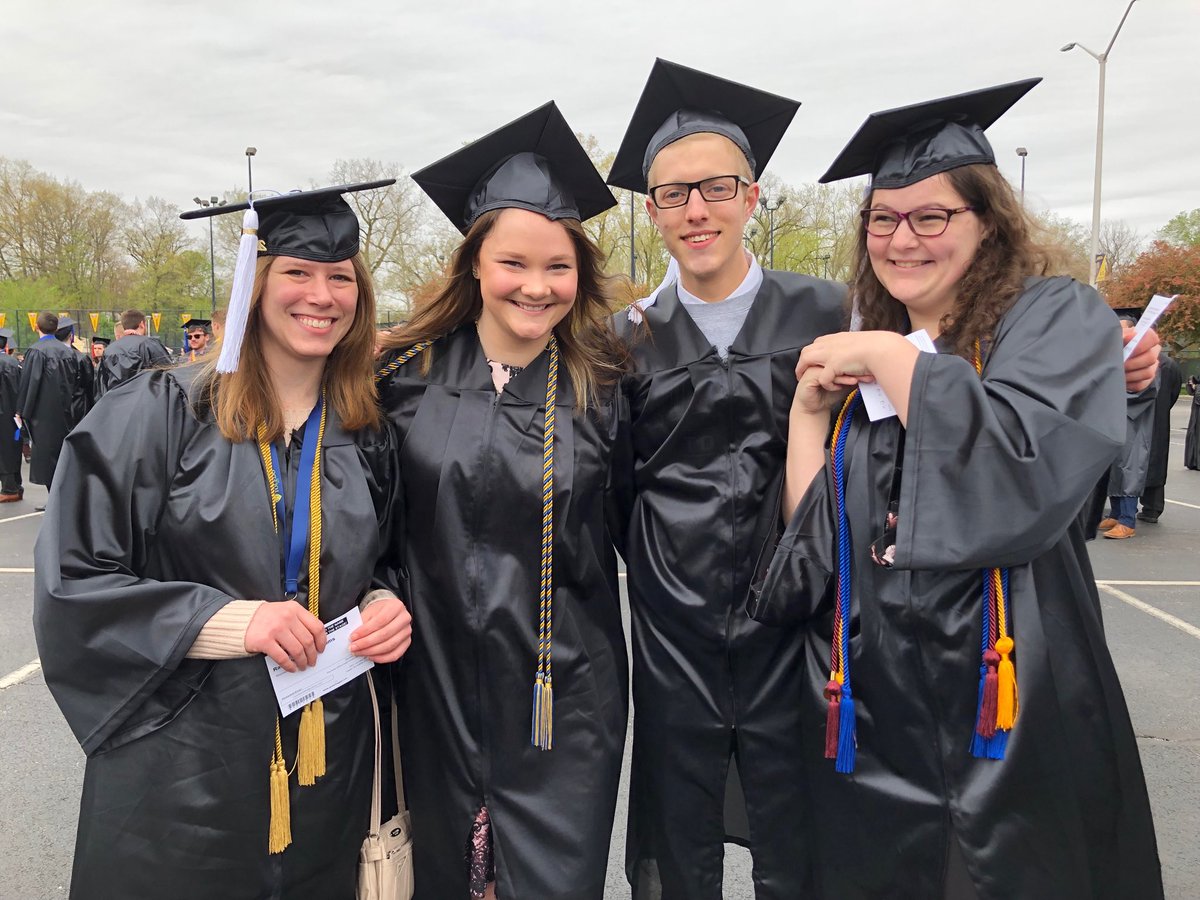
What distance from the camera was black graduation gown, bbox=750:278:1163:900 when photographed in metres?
1.55

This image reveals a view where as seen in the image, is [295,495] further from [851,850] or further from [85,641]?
[851,850]

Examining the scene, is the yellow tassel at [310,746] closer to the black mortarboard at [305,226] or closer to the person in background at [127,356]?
the black mortarboard at [305,226]

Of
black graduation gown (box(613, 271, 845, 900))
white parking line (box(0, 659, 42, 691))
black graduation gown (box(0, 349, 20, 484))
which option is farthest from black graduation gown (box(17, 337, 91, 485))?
black graduation gown (box(613, 271, 845, 900))

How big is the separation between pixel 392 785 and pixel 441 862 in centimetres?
23

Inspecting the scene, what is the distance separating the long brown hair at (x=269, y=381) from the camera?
1.76 meters

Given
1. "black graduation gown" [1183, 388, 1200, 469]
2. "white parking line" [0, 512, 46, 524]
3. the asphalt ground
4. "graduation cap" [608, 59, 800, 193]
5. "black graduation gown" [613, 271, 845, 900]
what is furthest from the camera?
"black graduation gown" [1183, 388, 1200, 469]

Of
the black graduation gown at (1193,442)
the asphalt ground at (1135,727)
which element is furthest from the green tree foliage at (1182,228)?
the asphalt ground at (1135,727)

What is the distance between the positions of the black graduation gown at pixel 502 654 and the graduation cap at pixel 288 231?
454 mm

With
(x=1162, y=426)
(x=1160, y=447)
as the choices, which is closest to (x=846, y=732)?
(x=1160, y=447)

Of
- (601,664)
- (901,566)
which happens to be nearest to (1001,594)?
(901,566)

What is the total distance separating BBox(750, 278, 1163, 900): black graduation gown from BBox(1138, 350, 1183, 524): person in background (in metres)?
7.36

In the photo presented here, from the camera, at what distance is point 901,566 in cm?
158

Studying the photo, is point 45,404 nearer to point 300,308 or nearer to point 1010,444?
point 300,308

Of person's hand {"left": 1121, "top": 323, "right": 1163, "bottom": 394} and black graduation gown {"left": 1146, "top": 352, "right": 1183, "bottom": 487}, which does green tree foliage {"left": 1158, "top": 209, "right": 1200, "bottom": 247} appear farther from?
person's hand {"left": 1121, "top": 323, "right": 1163, "bottom": 394}
